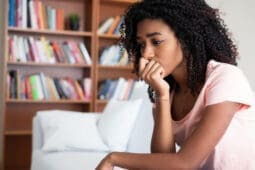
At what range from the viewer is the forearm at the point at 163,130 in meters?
1.09

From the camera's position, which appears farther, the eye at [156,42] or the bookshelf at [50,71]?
the bookshelf at [50,71]

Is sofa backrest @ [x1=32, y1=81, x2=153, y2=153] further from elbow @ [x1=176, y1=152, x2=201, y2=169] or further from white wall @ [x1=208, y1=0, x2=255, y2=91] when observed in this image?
elbow @ [x1=176, y1=152, x2=201, y2=169]

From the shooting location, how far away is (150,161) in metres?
1.00

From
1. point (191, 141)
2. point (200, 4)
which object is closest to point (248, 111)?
point (191, 141)

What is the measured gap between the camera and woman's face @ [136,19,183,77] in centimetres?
108

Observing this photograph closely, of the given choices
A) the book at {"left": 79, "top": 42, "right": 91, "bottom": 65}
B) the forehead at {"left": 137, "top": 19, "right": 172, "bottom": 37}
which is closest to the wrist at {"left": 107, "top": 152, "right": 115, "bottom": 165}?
the forehead at {"left": 137, "top": 19, "right": 172, "bottom": 37}

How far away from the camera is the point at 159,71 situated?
1.09m

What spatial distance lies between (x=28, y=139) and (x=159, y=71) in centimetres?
289

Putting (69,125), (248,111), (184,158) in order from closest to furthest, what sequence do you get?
(184,158) → (248,111) → (69,125)

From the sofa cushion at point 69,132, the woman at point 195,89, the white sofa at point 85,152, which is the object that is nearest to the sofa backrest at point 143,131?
the white sofa at point 85,152

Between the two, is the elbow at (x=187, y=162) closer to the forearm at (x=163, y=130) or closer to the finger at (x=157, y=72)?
the forearm at (x=163, y=130)

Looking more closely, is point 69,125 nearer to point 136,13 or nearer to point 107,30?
point 107,30

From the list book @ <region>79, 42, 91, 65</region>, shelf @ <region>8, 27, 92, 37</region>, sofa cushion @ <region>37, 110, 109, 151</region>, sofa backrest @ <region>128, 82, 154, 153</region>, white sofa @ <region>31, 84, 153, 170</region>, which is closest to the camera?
white sofa @ <region>31, 84, 153, 170</region>

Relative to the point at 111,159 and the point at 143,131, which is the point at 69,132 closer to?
the point at 143,131
